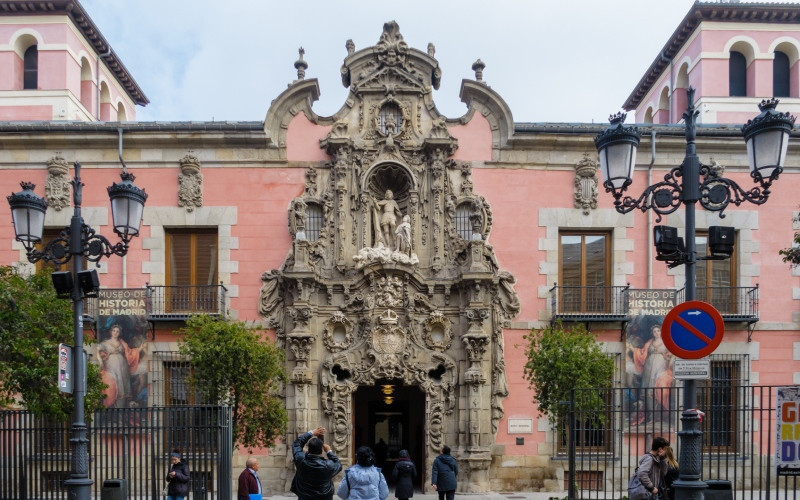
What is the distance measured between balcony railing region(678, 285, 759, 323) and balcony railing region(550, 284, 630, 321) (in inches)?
55.6

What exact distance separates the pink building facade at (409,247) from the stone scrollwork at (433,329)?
0.07 meters

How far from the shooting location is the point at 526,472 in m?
21.0

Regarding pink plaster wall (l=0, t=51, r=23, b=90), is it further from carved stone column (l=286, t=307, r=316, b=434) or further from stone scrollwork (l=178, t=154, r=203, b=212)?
carved stone column (l=286, t=307, r=316, b=434)

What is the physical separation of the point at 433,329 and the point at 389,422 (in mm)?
4798

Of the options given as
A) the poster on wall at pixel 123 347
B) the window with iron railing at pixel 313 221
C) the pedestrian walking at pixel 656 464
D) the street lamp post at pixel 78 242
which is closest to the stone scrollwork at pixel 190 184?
the poster on wall at pixel 123 347

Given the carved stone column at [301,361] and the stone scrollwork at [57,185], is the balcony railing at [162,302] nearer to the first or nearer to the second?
the carved stone column at [301,361]

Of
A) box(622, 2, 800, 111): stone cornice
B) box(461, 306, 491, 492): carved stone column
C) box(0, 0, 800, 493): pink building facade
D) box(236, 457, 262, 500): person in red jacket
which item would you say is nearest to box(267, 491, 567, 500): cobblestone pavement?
box(461, 306, 491, 492): carved stone column

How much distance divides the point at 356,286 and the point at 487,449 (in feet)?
15.6

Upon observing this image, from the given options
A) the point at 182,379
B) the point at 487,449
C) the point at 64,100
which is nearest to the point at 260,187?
the point at 182,379

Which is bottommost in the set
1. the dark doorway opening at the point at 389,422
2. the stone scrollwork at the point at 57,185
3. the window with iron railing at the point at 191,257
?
the dark doorway opening at the point at 389,422

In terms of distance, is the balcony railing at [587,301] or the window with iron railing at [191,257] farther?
the window with iron railing at [191,257]

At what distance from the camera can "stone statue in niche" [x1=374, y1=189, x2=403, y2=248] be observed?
70.2 ft

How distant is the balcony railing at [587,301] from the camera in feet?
69.7

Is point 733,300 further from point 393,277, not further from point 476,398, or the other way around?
point 393,277
